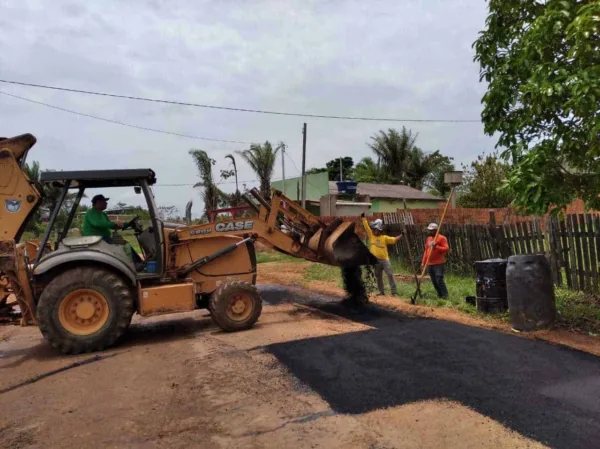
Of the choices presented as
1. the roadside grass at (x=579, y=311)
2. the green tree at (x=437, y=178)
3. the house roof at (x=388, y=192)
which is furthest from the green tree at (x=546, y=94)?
the green tree at (x=437, y=178)

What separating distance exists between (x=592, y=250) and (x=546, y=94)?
4032 mm

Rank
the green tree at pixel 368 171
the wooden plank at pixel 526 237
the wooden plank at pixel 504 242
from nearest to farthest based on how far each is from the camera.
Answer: the wooden plank at pixel 526 237
the wooden plank at pixel 504 242
the green tree at pixel 368 171

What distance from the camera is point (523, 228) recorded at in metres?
9.91

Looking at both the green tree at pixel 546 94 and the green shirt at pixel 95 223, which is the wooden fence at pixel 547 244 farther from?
the green shirt at pixel 95 223

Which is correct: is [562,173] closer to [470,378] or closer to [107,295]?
[470,378]

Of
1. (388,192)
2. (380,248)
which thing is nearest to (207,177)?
(388,192)

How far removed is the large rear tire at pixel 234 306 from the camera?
24.5 feet

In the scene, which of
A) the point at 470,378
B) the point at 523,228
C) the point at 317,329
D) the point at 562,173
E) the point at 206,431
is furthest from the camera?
the point at 523,228

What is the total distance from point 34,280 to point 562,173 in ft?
23.0

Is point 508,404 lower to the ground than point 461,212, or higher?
lower

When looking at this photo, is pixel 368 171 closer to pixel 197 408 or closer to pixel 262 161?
pixel 262 161

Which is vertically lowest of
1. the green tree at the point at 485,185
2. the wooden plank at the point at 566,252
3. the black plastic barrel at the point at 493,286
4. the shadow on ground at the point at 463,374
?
the shadow on ground at the point at 463,374

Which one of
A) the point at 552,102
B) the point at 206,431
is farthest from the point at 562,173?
the point at 206,431

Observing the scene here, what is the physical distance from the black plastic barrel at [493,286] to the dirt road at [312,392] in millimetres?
982
